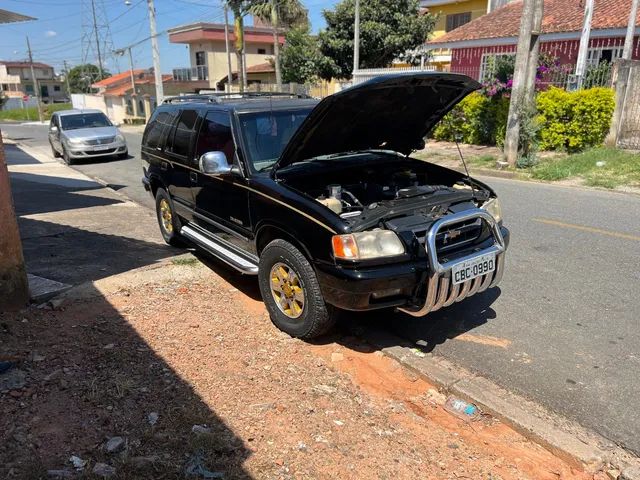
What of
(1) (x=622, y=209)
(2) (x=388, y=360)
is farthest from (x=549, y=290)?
(1) (x=622, y=209)

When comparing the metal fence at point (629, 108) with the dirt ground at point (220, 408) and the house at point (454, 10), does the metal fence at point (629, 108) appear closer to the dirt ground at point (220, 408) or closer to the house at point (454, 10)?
the dirt ground at point (220, 408)

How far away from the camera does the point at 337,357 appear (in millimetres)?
3967

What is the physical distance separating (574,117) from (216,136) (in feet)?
37.6

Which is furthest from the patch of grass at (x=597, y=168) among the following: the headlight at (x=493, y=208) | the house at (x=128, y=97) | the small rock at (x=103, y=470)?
the house at (x=128, y=97)

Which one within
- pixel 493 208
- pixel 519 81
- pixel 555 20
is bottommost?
pixel 493 208

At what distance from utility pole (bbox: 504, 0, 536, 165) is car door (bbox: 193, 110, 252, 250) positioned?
30.8 feet

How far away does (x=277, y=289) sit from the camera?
428 centimetres

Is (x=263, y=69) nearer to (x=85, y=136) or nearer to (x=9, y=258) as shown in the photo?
(x=85, y=136)

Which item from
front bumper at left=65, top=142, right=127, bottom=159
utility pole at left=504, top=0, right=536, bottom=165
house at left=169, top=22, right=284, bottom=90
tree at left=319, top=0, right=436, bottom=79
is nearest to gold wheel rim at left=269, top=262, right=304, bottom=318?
utility pole at left=504, top=0, right=536, bottom=165

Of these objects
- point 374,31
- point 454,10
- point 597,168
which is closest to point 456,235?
point 597,168

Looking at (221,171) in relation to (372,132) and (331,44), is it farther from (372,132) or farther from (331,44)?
(331,44)

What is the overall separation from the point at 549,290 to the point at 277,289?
2.68 metres

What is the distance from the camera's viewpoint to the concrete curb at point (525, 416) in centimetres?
287

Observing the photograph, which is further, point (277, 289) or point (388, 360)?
point (277, 289)
